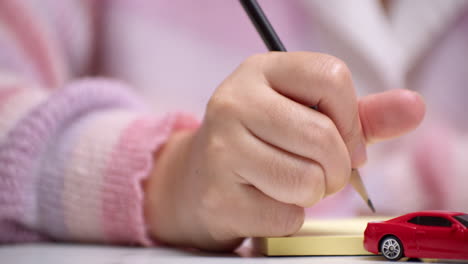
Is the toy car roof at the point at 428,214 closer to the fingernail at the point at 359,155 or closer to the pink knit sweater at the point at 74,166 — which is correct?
the fingernail at the point at 359,155

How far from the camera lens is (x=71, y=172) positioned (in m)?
0.41

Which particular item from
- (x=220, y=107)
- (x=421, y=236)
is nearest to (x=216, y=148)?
(x=220, y=107)

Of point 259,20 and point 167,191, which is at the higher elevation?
point 259,20

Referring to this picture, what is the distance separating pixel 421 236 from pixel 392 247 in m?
0.02

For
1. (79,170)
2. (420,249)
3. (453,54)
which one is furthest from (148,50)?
(420,249)

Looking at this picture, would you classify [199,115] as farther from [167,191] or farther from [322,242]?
[322,242]

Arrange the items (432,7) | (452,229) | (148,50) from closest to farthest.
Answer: (452,229) → (432,7) → (148,50)

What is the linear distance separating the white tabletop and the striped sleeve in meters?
0.03

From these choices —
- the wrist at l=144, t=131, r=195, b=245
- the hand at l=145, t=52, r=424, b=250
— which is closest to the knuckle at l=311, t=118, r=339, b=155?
the hand at l=145, t=52, r=424, b=250

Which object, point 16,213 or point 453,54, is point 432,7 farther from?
point 16,213

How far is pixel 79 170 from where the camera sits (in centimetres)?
41

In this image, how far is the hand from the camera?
0.90 ft

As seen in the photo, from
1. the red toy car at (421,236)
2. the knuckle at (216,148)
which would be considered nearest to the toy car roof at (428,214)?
the red toy car at (421,236)

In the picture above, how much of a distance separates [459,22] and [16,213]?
377 millimetres
